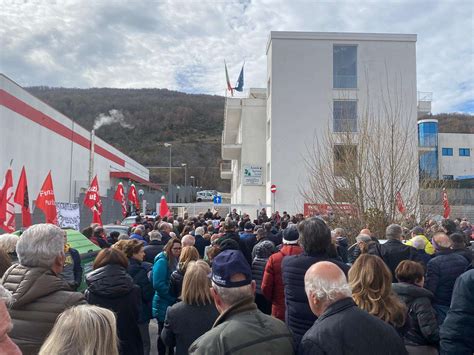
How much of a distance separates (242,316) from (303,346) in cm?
40

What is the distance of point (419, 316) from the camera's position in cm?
425

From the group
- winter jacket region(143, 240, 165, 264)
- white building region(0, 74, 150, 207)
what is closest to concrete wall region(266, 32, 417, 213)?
white building region(0, 74, 150, 207)

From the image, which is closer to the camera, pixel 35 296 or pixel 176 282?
pixel 35 296

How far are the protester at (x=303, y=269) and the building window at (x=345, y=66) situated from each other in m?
28.3

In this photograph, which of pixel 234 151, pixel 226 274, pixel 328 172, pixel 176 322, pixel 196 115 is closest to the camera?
pixel 226 274

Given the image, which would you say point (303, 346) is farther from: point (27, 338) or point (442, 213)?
point (442, 213)

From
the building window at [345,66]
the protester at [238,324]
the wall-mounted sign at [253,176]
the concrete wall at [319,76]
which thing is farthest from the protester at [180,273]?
the wall-mounted sign at [253,176]

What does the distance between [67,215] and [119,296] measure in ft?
35.4

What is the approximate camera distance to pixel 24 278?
3.21m

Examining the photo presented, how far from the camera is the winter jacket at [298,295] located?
4.20 meters

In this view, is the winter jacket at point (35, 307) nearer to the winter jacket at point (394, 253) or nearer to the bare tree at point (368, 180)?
the winter jacket at point (394, 253)

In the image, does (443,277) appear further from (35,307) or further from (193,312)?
(35,307)

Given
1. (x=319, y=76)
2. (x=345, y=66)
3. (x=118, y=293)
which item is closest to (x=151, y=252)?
(x=118, y=293)

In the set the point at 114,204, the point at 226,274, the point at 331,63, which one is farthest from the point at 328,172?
the point at 114,204
